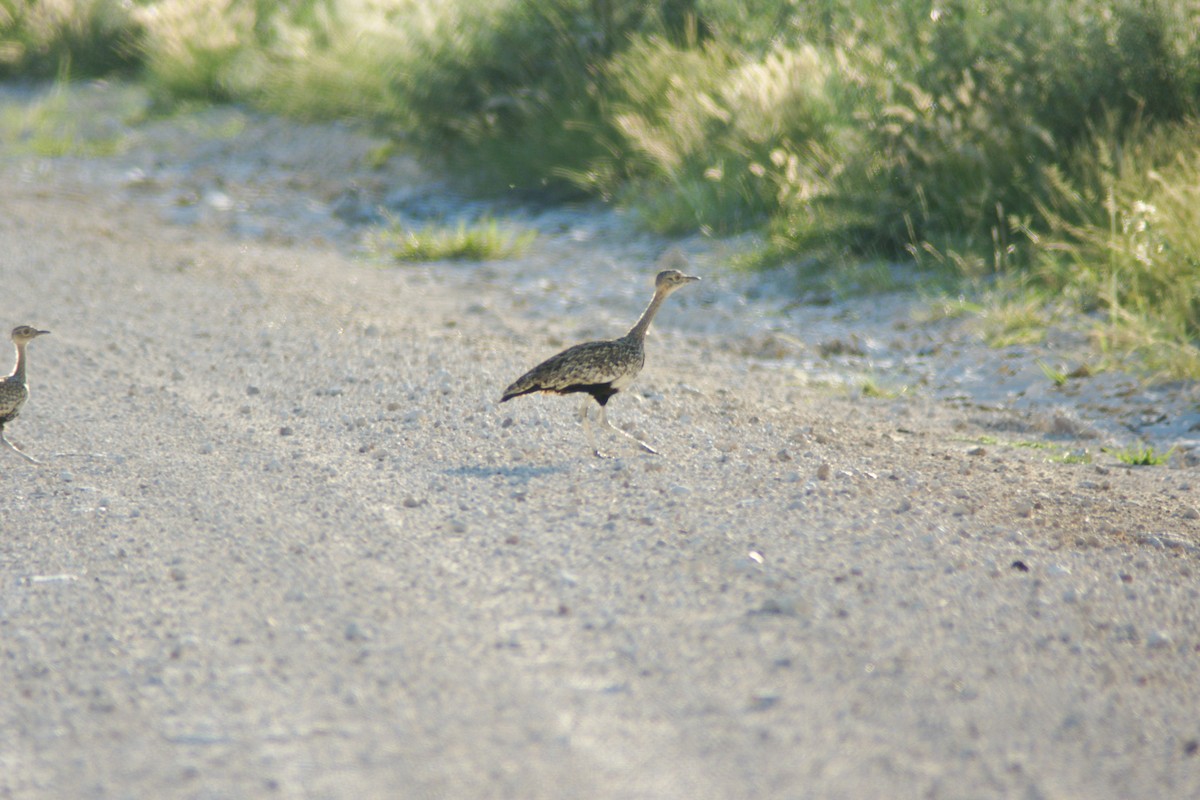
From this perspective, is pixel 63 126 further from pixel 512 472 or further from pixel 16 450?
pixel 512 472

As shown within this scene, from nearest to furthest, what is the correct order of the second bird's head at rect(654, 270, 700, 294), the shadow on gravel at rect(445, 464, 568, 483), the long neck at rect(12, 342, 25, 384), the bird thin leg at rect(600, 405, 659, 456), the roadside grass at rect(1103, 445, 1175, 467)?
the shadow on gravel at rect(445, 464, 568, 483) < the bird thin leg at rect(600, 405, 659, 456) < the long neck at rect(12, 342, 25, 384) < the roadside grass at rect(1103, 445, 1175, 467) < the second bird's head at rect(654, 270, 700, 294)

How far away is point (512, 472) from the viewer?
564 centimetres

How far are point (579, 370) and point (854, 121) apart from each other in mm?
5671

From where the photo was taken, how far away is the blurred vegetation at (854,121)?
891 centimetres

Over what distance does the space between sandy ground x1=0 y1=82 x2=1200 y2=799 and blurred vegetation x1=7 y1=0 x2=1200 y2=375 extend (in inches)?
46.7

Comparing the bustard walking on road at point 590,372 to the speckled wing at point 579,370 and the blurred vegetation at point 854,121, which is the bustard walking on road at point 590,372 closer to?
the speckled wing at point 579,370

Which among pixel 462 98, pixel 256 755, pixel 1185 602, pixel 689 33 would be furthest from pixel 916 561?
pixel 462 98

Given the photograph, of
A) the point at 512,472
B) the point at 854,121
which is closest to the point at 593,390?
the point at 512,472

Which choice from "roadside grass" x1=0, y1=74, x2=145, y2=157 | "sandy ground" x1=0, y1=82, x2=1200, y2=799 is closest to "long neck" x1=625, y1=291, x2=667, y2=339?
"sandy ground" x1=0, y1=82, x2=1200, y2=799

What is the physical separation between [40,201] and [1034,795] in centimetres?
1274

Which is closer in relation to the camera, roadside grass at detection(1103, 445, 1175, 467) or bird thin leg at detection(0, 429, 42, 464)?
bird thin leg at detection(0, 429, 42, 464)

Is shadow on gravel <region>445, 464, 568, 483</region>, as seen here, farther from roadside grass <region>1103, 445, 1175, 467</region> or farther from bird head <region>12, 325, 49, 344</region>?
roadside grass <region>1103, 445, 1175, 467</region>

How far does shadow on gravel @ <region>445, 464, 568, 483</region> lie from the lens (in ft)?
18.3

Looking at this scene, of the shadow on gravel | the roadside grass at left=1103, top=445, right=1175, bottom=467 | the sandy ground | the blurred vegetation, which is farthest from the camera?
the blurred vegetation
